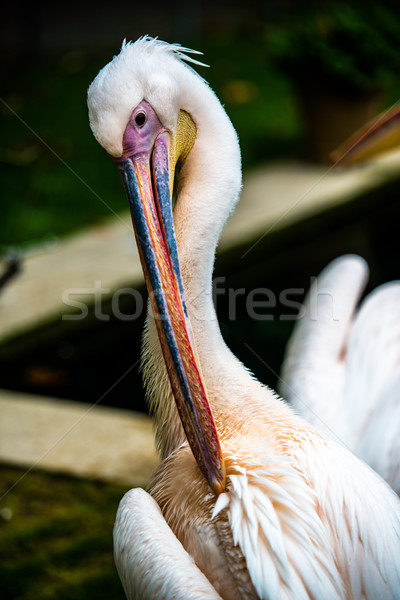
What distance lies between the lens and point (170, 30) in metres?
9.26

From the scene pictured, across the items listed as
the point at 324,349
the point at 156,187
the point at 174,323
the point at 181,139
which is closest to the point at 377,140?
the point at 324,349

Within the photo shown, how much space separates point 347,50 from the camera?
6266 mm

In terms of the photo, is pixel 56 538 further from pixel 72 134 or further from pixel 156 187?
pixel 72 134

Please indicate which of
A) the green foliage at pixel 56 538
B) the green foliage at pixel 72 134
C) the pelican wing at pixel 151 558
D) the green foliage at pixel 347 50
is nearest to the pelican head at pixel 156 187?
the pelican wing at pixel 151 558

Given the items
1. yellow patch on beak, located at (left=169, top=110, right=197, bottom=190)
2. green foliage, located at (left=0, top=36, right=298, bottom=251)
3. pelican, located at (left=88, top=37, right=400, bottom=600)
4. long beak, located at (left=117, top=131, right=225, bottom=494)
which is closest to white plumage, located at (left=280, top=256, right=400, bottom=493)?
pelican, located at (left=88, top=37, right=400, bottom=600)

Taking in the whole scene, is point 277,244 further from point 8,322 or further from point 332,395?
point 332,395

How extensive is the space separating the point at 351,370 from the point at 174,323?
1121mm

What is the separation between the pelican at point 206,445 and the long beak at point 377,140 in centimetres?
75

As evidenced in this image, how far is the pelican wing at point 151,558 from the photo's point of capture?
1.64 metres

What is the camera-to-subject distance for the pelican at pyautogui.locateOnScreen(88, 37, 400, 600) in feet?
5.60

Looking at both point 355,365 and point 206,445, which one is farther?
point 355,365

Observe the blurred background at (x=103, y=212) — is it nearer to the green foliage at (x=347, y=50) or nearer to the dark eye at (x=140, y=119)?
the green foliage at (x=347, y=50)

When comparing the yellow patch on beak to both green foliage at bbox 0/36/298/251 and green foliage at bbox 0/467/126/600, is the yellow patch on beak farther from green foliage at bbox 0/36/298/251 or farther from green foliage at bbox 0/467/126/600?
green foliage at bbox 0/36/298/251

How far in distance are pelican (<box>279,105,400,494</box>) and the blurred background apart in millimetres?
884
